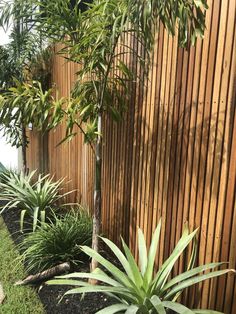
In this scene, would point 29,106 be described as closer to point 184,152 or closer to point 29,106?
point 29,106

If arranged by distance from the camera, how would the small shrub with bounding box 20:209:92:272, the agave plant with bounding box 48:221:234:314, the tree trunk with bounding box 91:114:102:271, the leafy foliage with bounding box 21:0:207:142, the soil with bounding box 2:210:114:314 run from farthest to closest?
the small shrub with bounding box 20:209:92:272, the tree trunk with bounding box 91:114:102:271, the soil with bounding box 2:210:114:314, the leafy foliage with bounding box 21:0:207:142, the agave plant with bounding box 48:221:234:314

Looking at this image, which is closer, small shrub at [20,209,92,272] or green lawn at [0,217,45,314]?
green lawn at [0,217,45,314]

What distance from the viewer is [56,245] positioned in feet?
11.4

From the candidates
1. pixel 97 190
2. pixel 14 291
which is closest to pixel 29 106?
pixel 97 190

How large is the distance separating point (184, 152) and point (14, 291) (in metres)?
2.00

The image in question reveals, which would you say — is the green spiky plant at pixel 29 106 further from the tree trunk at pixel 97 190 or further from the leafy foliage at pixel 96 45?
the tree trunk at pixel 97 190

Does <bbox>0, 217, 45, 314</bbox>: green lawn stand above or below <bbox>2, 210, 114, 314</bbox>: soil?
below

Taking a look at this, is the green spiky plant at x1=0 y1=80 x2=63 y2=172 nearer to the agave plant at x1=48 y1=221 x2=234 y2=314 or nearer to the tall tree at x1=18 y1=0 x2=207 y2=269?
the tall tree at x1=18 y1=0 x2=207 y2=269

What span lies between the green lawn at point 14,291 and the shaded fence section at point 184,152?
1.02m

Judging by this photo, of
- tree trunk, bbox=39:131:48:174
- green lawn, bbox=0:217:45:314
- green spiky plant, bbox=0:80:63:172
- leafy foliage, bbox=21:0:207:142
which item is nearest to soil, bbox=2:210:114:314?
green lawn, bbox=0:217:45:314

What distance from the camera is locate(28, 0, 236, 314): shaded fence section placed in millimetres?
2229

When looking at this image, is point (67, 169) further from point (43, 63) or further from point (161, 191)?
point (161, 191)

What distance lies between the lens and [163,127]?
2.83 m

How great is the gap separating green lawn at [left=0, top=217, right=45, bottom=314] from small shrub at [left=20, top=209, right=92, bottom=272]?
0.16 meters
